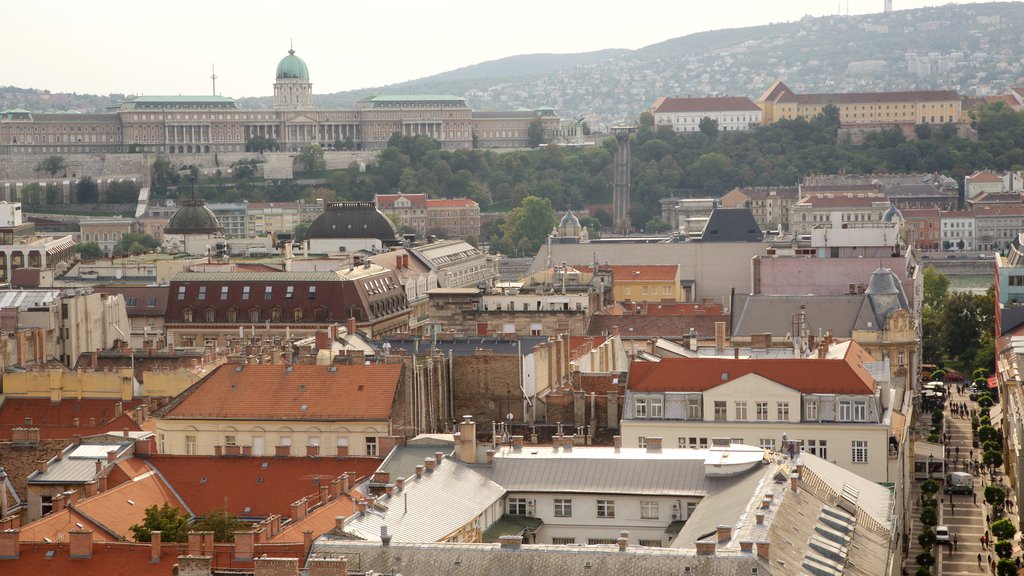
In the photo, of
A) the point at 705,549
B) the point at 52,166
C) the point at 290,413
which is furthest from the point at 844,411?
the point at 52,166

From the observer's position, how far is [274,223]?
516 ft

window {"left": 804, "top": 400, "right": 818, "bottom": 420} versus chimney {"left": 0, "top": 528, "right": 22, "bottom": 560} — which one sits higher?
window {"left": 804, "top": 400, "right": 818, "bottom": 420}

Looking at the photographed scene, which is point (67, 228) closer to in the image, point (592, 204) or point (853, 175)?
point (592, 204)

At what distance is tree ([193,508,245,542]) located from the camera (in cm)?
3038

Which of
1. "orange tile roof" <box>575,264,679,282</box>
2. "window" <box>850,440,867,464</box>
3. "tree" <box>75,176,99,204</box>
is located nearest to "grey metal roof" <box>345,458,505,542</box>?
"window" <box>850,440,867,464</box>

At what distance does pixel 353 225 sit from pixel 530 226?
212 ft

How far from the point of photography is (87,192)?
177 m

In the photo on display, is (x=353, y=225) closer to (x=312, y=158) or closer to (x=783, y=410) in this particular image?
(x=783, y=410)

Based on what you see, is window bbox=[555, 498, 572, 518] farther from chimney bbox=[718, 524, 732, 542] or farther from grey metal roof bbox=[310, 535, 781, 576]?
chimney bbox=[718, 524, 732, 542]

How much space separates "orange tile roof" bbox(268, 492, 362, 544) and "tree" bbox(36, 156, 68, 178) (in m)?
165

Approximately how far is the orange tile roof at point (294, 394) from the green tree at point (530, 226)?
359 ft

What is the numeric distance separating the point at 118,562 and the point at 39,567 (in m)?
1.18

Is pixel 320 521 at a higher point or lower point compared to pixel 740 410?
Answer: lower

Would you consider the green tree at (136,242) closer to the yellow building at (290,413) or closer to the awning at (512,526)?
the yellow building at (290,413)
